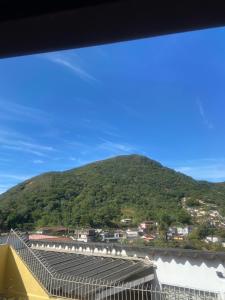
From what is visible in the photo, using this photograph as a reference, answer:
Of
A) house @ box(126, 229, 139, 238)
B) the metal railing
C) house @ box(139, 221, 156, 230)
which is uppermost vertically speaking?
house @ box(139, 221, 156, 230)

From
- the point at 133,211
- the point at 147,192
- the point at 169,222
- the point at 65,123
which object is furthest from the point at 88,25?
the point at 65,123

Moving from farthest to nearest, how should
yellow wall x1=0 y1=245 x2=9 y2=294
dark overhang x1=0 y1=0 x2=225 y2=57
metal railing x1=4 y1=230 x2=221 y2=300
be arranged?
yellow wall x1=0 y1=245 x2=9 y2=294, metal railing x1=4 y1=230 x2=221 y2=300, dark overhang x1=0 y1=0 x2=225 y2=57

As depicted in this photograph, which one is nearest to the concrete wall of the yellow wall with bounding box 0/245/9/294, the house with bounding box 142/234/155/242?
the house with bounding box 142/234/155/242

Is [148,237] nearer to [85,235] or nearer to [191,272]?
[191,272]

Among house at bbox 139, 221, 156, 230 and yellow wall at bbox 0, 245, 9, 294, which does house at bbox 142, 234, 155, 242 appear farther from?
yellow wall at bbox 0, 245, 9, 294

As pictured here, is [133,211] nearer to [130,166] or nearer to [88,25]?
[130,166]
